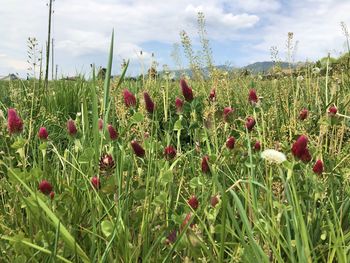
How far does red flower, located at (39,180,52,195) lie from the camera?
1408 millimetres

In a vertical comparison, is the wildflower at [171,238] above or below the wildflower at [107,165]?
below

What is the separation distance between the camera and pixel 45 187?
1.41 metres

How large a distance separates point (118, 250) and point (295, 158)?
612 mm

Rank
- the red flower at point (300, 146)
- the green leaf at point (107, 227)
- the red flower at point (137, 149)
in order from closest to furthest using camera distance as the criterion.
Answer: the green leaf at point (107, 227) < the red flower at point (300, 146) < the red flower at point (137, 149)

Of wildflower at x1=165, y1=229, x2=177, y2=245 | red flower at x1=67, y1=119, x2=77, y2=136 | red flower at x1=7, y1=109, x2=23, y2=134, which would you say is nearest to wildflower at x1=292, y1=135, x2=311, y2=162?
wildflower at x1=165, y1=229, x2=177, y2=245

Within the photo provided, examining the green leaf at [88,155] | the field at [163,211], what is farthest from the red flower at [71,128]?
the green leaf at [88,155]

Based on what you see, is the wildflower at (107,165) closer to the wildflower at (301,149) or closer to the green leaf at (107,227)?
the green leaf at (107,227)

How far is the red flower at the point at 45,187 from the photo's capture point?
4.62 ft

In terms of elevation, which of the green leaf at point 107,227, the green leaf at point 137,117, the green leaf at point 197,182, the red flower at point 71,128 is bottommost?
the green leaf at point 107,227

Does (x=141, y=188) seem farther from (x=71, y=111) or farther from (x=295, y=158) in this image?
(x=71, y=111)

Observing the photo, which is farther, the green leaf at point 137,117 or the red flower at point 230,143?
the red flower at point 230,143

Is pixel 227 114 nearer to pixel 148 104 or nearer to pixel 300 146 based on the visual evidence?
pixel 148 104

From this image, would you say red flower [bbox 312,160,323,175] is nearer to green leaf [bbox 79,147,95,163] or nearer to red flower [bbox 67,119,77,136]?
green leaf [bbox 79,147,95,163]

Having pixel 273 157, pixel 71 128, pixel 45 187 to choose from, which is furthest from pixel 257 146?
pixel 45 187
